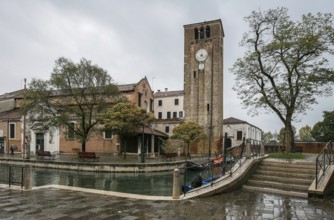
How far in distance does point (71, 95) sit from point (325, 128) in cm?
4229

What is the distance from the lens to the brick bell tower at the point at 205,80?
41.1 metres

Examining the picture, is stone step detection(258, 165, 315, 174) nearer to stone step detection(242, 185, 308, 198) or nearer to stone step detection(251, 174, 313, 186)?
stone step detection(251, 174, 313, 186)

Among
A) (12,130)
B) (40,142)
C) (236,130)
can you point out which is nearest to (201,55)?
(236,130)

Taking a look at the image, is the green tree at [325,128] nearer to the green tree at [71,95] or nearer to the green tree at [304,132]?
the green tree at [71,95]

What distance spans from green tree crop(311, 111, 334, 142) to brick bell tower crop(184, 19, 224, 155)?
1946 cm

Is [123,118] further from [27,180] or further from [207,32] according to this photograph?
[207,32]

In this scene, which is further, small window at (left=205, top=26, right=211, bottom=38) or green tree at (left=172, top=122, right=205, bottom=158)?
small window at (left=205, top=26, right=211, bottom=38)

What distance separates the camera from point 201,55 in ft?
141

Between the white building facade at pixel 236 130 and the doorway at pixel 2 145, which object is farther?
the white building facade at pixel 236 130

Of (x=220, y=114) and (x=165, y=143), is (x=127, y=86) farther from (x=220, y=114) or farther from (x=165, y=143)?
(x=220, y=114)

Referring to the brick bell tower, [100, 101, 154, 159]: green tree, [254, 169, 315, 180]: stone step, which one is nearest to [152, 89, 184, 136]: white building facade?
the brick bell tower

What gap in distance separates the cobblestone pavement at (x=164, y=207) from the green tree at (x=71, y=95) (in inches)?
755

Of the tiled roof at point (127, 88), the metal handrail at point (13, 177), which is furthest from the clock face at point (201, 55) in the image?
the metal handrail at point (13, 177)

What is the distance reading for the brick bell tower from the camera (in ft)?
135
